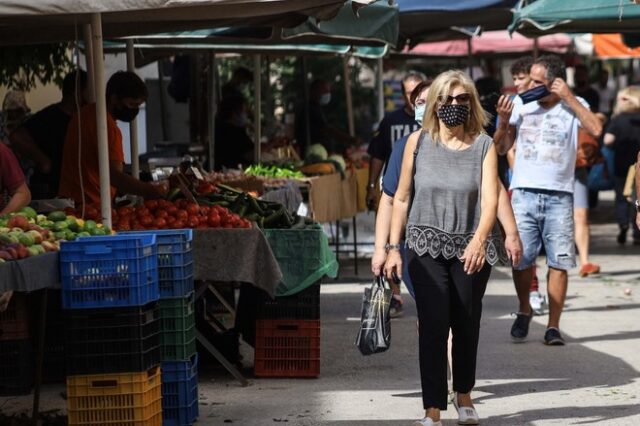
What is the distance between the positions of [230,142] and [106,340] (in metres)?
9.64

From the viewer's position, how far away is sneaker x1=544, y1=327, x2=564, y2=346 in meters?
10.3

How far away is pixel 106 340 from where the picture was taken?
6816mm

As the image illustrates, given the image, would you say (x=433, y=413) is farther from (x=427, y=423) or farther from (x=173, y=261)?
(x=173, y=261)

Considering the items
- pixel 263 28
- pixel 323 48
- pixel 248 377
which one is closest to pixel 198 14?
pixel 248 377

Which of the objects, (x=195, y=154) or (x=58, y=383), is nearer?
(x=58, y=383)

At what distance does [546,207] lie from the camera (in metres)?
10.4

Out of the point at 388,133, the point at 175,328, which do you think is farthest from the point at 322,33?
the point at 175,328

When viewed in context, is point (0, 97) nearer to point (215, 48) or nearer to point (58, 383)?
point (215, 48)

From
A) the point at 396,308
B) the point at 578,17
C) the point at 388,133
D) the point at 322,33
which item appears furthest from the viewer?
the point at 578,17

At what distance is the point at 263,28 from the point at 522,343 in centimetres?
352

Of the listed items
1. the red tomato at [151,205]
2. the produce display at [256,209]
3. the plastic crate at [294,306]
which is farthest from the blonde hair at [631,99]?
the red tomato at [151,205]

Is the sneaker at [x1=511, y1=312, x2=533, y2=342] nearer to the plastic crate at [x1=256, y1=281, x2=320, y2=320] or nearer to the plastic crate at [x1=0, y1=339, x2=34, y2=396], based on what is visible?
the plastic crate at [x1=256, y1=281, x2=320, y2=320]

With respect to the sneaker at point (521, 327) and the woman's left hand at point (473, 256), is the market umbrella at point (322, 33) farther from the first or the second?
the woman's left hand at point (473, 256)

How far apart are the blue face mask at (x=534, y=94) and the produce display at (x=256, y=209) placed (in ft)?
6.43
